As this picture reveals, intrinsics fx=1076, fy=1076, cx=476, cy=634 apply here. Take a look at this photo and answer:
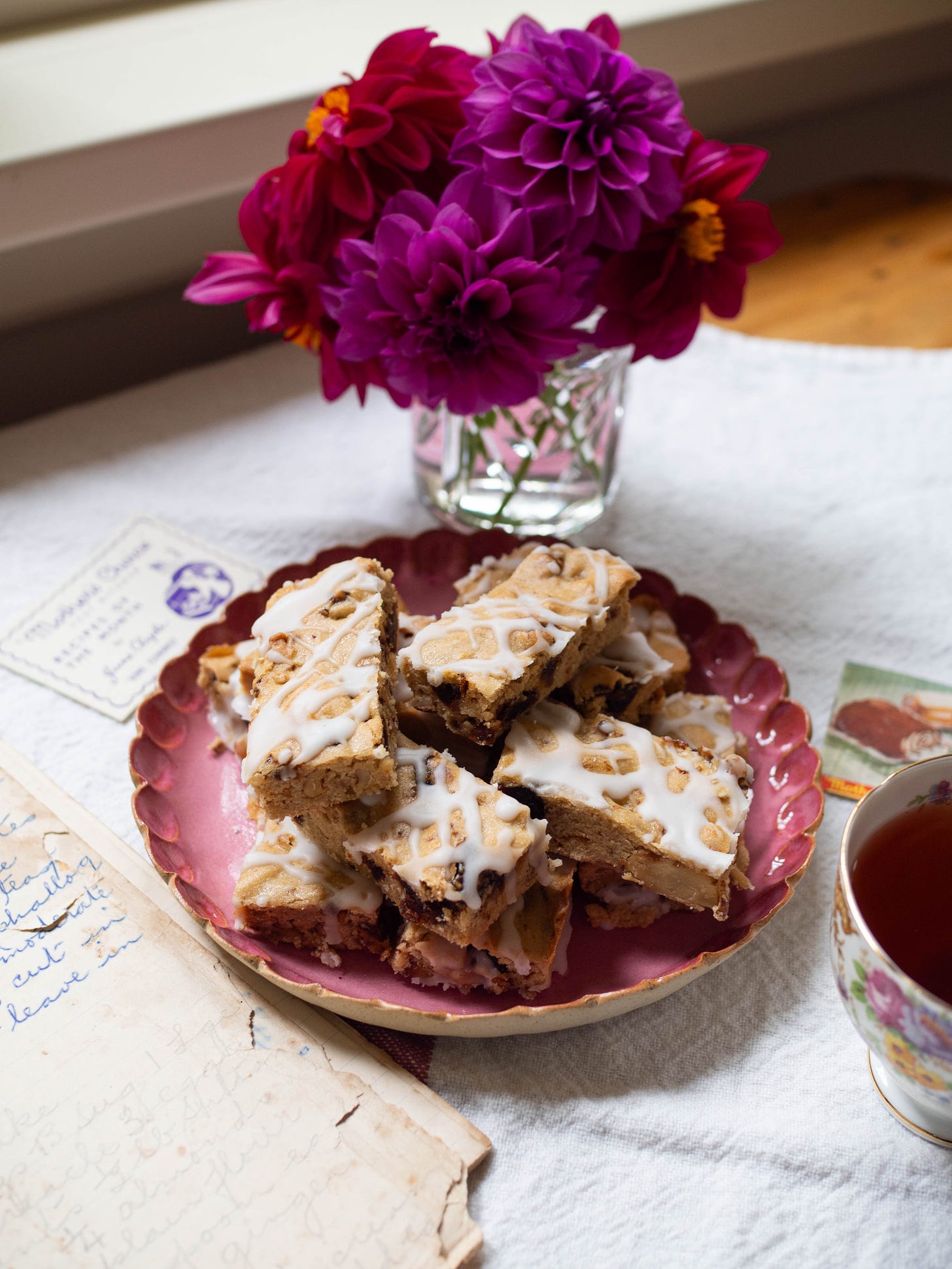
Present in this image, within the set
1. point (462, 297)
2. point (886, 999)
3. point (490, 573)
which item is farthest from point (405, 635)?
point (886, 999)

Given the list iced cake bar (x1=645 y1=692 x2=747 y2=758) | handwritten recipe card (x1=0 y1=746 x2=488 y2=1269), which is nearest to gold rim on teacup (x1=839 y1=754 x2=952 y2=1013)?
iced cake bar (x1=645 y1=692 x2=747 y2=758)

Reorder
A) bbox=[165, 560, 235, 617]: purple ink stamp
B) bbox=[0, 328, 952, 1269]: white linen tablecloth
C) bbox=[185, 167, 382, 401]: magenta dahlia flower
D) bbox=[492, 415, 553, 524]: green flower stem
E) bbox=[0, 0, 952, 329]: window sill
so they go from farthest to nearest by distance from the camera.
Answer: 1. bbox=[0, 0, 952, 329]: window sill
2. bbox=[165, 560, 235, 617]: purple ink stamp
3. bbox=[492, 415, 553, 524]: green flower stem
4. bbox=[185, 167, 382, 401]: magenta dahlia flower
5. bbox=[0, 328, 952, 1269]: white linen tablecloth

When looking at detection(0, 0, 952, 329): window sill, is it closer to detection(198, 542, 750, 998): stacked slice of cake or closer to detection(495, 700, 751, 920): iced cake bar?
detection(198, 542, 750, 998): stacked slice of cake

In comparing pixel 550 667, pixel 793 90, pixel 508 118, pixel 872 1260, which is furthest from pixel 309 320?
pixel 793 90

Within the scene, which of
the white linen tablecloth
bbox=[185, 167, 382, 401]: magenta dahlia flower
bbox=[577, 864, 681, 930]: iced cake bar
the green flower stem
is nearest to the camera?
the white linen tablecloth

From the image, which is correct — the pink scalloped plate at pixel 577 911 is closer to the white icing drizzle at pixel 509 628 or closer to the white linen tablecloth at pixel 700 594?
the white linen tablecloth at pixel 700 594

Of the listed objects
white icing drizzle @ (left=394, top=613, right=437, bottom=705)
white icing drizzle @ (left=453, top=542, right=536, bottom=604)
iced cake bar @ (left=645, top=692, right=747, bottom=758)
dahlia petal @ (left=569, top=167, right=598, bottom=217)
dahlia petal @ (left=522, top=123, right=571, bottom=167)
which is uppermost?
dahlia petal @ (left=522, top=123, right=571, bottom=167)

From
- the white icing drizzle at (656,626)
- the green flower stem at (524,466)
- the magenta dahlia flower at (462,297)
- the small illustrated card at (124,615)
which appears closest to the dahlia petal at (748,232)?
the magenta dahlia flower at (462,297)

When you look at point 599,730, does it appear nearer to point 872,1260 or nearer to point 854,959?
point 854,959
